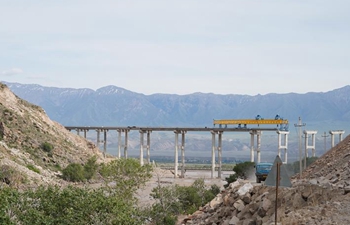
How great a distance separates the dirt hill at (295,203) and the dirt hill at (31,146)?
36267 millimetres

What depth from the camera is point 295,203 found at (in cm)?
2169

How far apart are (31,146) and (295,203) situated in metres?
61.7

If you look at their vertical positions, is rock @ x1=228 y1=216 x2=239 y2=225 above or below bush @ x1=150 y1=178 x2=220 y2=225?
above

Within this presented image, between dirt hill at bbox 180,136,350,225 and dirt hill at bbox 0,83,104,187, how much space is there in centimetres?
3627

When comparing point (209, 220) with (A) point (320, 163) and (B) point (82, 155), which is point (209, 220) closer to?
Answer: (A) point (320, 163)

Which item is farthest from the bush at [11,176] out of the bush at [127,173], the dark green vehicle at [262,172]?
the dark green vehicle at [262,172]

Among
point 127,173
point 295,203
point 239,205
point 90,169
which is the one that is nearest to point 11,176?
point 127,173

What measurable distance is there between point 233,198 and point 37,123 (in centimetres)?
6580

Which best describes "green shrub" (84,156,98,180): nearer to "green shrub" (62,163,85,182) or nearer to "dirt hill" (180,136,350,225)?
"green shrub" (62,163,85,182)

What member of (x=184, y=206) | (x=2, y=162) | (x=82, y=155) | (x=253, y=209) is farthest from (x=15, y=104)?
(x=253, y=209)

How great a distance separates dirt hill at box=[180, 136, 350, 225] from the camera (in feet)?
65.3

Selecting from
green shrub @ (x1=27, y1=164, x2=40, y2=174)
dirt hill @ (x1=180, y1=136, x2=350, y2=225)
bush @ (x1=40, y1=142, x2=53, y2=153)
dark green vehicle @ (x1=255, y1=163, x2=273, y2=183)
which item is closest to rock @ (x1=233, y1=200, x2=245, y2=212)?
dirt hill @ (x1=180, y1=136, x2=350, y2=225)

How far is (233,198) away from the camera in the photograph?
84.6 feet

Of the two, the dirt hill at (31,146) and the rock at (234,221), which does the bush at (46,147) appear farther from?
the rock at (234,221)
